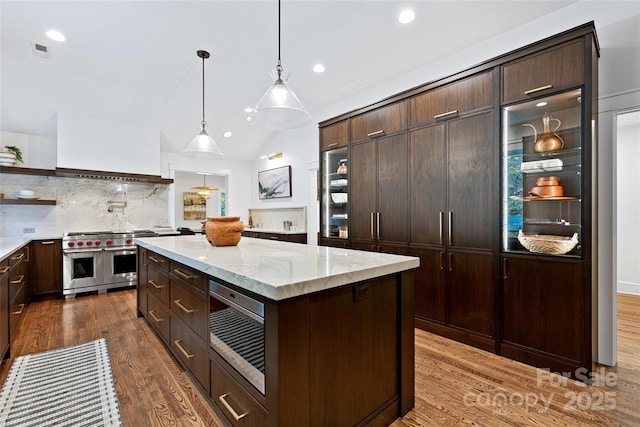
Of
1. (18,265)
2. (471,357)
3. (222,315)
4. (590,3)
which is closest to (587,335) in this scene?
(471,357)

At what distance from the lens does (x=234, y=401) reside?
1.49 m

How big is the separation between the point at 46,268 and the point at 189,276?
385 centimetres

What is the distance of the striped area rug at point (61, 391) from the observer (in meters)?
1.75

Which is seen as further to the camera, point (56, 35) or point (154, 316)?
point (56, 35)

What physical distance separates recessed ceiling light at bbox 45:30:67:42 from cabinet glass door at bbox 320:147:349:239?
325cm

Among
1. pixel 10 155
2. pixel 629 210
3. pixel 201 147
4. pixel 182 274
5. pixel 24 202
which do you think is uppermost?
pixel 10 155

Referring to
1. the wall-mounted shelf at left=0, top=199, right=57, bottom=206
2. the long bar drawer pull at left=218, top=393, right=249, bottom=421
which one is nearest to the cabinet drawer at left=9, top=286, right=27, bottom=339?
the wall-mounted shelf at left=0, top=199, right=57, bottom=206

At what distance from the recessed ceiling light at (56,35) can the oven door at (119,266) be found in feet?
9.29

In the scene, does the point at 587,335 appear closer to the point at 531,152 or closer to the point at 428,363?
the point at 428,363

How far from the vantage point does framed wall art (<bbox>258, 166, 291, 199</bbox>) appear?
6.19 metres

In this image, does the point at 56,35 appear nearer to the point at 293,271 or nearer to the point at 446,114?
the point at 293,271

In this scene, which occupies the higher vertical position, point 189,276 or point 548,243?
point 548,243

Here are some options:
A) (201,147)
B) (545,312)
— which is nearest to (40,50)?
(201,147)

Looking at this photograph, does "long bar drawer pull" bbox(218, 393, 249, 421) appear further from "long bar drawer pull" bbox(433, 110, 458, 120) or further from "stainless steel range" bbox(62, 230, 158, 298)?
"stainless steel range" bbox(62, 230, 158, 298)
